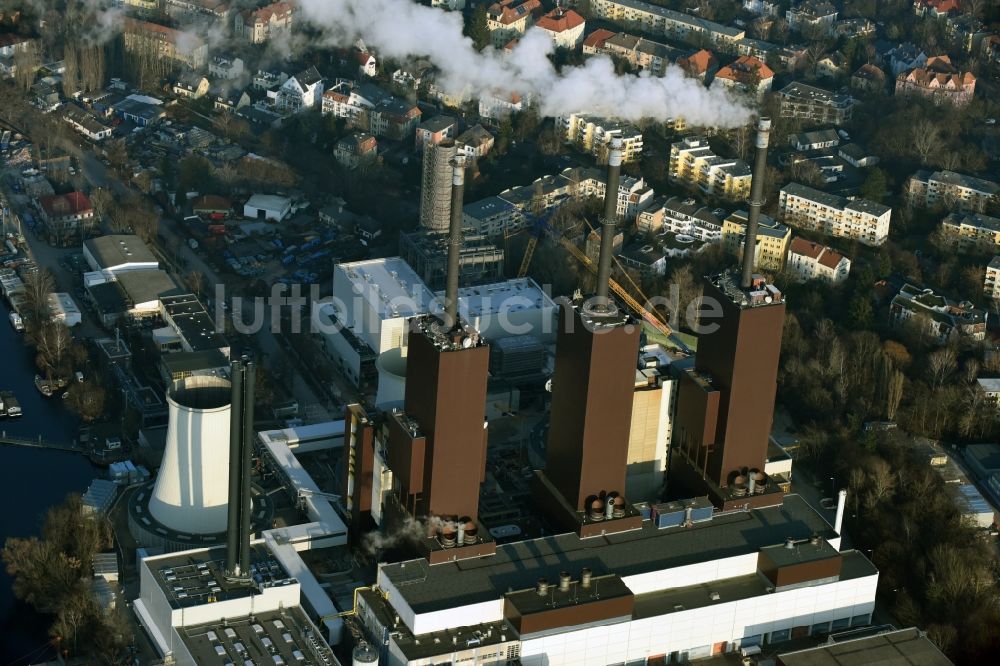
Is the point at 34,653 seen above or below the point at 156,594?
below

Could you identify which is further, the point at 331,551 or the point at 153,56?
the point at 153,56

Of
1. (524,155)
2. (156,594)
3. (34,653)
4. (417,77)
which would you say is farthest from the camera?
(417,77)

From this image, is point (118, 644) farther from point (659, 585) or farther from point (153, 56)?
point (153, 56)

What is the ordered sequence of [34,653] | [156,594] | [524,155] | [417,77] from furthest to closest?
[417,77] → [524,155] → [34,653] → [156,594]

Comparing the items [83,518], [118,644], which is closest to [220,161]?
[83,518]

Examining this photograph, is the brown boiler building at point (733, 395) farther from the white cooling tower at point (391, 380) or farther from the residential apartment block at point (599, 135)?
the residential apartment block at point (599, 135)

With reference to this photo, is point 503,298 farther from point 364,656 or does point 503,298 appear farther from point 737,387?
point 364,656

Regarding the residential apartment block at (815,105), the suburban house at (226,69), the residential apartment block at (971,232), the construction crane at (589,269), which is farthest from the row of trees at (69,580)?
the residential apartment block at (815,105)

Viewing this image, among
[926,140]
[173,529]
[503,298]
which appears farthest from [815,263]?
[173,529]
